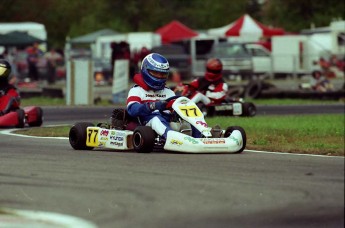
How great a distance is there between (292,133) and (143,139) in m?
3.62

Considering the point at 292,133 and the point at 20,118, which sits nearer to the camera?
the point at 292,133

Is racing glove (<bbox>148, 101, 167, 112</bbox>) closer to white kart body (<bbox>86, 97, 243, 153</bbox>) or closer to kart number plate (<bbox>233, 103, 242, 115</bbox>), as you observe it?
white kart body (<bbox>86, 97, 243, 153</bbox>)

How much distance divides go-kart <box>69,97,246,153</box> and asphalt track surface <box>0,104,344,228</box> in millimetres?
470

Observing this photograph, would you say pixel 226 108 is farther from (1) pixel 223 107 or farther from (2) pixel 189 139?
(2) pixel 189 139

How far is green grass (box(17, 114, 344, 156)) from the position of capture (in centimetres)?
1244

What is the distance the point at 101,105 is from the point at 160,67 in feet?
46.8

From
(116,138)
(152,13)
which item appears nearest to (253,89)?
(116,138)

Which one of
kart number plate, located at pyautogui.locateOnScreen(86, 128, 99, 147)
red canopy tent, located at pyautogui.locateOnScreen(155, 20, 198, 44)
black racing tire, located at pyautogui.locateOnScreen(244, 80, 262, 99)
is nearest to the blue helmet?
kart number plate, located at pyautogui.locateOnScreen(86, 128, 99, 147)

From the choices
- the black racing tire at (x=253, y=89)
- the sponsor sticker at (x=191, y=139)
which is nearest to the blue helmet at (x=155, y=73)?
the sponsor sticker at (x=191, y=139)

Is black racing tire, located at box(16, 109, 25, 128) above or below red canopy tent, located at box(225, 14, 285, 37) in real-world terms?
below

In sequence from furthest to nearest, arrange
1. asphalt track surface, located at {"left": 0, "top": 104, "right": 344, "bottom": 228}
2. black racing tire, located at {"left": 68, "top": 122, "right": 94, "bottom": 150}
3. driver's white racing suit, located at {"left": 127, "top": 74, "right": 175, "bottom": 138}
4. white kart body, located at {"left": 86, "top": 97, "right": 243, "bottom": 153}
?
black racing tire, located at {"left": 68, "top": 122, "right": 94, "bottom": 150}, driver's white racing suit, located at {"left": 127, "top": 74, "right": 175, "bottom": 138}, white kart body, located at {"left": 86, "top": 97, "right": 243, "bottom": 153}, asphalt track surface, located at {"left": 0, "top": 104, "right": 344, "bottom": 228}

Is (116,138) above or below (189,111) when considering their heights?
below

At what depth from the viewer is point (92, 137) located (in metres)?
12.9

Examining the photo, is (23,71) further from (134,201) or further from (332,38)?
(134,201)
